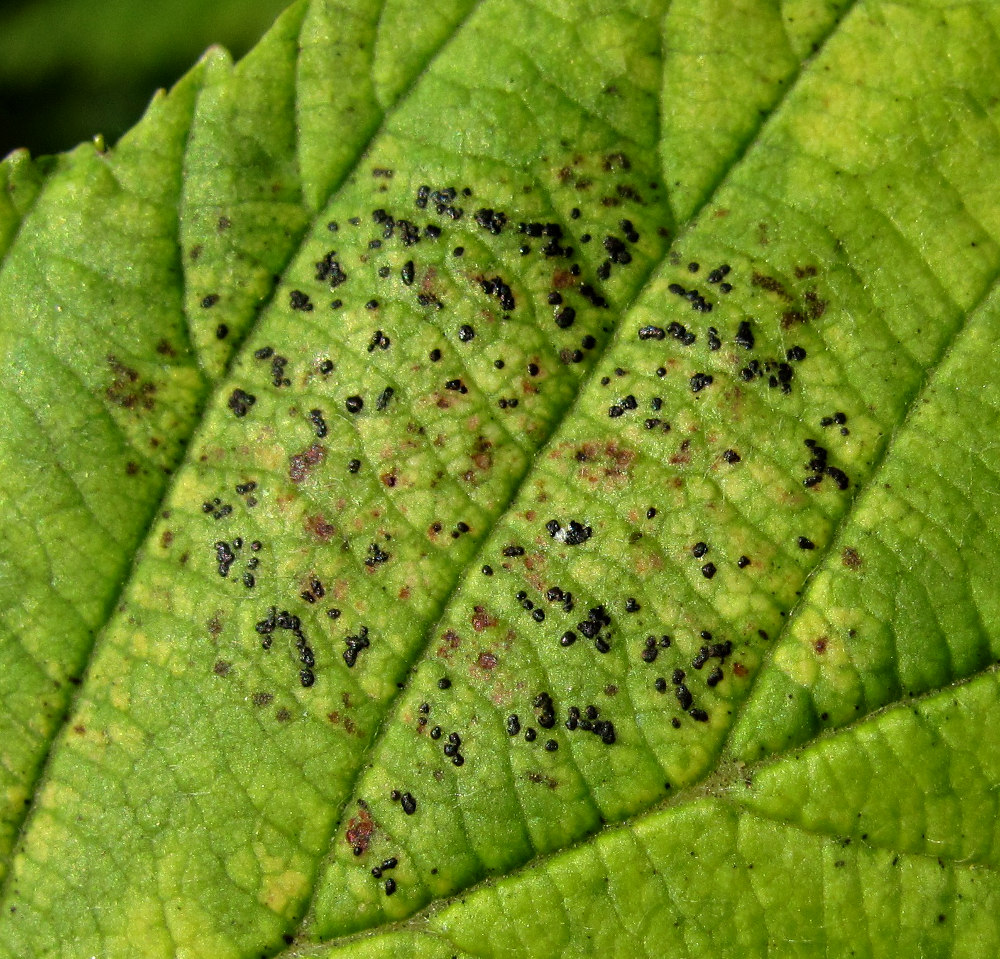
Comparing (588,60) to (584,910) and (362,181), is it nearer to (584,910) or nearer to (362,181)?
(362,181)

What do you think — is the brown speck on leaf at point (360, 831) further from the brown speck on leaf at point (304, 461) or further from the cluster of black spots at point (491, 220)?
the cluster of black spots at point (491, 220)

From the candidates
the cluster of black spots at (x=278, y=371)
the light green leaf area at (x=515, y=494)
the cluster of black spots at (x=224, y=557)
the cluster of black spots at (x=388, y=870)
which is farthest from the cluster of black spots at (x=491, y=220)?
the cluster of black spots at (x=388, y=870)

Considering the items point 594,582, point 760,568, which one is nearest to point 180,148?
point 594,582

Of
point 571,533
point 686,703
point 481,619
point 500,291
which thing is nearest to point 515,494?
point 571,533

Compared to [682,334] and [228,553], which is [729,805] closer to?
[682,334]

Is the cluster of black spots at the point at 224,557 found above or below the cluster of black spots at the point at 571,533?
below

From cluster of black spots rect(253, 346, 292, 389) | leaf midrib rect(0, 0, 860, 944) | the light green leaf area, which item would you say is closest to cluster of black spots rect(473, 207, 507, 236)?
the light green leaf area
